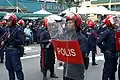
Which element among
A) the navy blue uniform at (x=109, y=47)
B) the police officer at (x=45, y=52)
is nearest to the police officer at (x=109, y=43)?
the navy blue uniform at (x=109, y=47)

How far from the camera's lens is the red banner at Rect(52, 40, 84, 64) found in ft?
17.0

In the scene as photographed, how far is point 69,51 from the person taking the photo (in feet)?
17.3

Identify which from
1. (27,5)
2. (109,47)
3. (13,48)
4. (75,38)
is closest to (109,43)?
(109,47)

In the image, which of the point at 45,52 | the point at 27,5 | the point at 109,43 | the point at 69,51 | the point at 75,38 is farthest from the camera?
the point at 27,5

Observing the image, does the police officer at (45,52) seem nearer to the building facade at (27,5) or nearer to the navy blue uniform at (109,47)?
the navy blue uniform at (109,47)

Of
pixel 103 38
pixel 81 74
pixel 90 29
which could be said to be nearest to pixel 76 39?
pixel 81 74

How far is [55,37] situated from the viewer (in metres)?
5.59

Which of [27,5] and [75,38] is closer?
[75,38]

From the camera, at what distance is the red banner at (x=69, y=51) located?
5195 millimetres

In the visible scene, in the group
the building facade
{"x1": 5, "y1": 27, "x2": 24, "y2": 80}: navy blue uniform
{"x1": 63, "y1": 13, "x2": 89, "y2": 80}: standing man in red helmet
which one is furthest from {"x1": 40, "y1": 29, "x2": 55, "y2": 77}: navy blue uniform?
the building facade

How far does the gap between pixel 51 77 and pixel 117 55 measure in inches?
124

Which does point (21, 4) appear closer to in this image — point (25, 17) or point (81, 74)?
point (25, 17)

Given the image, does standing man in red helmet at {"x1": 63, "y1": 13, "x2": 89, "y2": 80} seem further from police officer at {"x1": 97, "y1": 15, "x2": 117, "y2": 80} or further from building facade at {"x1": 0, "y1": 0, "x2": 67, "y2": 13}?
building facade at {"x1": 0, "y1": 0, "x2": 67, "y2": 13}

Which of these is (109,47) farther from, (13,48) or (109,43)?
(13,48)
